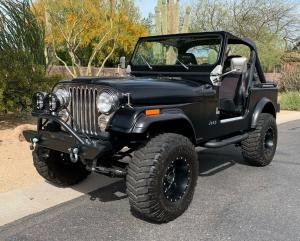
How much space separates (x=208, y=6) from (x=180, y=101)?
23.8 metres

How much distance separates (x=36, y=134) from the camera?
197 inches

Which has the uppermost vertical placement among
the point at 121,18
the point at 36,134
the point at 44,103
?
the point at 121,18

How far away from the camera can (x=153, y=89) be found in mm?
4832

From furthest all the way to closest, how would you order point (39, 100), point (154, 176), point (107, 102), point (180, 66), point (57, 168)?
1. point (180, 66)
2. point (57, 168)
3. point (39, 100)
4. point (107, 102)
5. point (154, 176)

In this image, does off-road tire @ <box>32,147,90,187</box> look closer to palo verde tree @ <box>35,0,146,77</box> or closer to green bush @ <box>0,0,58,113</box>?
green bush @ <box>0,0,58,113</box>

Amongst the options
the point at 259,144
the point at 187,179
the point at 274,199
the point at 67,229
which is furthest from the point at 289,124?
the point at 67,229

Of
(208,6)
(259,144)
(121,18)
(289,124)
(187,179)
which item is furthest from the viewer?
(208,6)

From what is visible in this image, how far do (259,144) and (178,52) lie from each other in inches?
69.0

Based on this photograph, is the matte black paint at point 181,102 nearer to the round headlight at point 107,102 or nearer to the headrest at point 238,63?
the round headlight at point 107,102

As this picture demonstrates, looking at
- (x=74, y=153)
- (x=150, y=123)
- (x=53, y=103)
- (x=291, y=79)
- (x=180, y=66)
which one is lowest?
(x=291, y=79)

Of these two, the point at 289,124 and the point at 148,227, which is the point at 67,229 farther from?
the point at 289,124

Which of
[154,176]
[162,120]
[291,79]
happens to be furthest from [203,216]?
[291,79]

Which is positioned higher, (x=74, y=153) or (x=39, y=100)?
(x=39, y=100)

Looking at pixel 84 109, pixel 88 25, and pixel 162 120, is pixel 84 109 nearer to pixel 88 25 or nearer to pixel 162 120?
pixel 162 120
